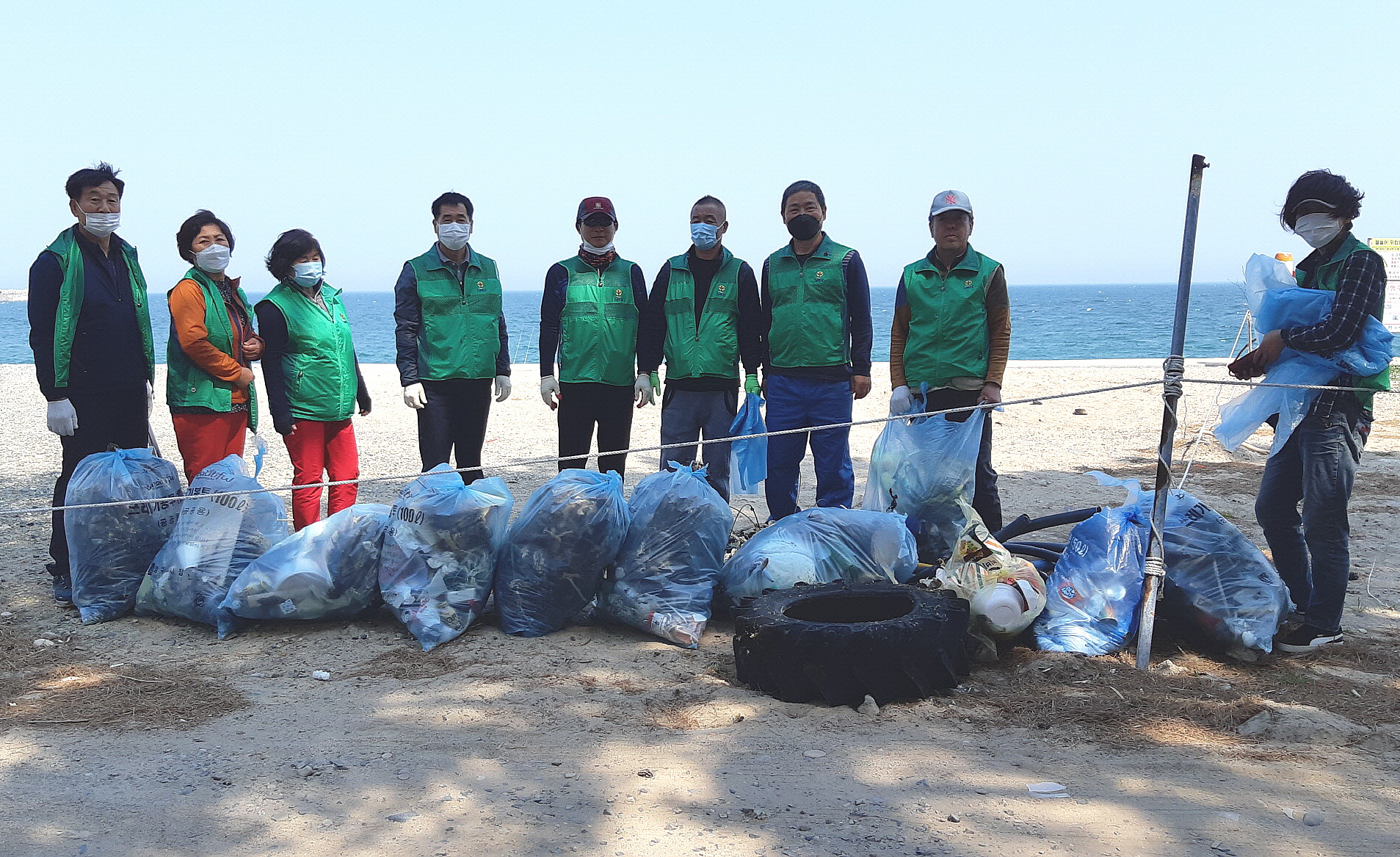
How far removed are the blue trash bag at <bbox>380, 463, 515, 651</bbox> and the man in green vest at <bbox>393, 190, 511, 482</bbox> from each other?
3.27 feet

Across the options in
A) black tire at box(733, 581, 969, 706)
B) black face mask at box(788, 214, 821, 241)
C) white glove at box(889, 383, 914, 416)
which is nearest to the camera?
black tire at box(733, 581, 969, 706)

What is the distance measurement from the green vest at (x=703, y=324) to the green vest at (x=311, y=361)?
147 centimetres

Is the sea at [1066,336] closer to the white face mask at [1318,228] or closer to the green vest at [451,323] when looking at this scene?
the green vest at [451,323]

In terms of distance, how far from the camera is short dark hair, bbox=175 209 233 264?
4570mm

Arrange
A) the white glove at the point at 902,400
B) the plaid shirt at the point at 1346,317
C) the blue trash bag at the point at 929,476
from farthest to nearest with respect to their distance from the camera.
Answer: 1. the white glove at the point at 902,400
2. the blue trash bag at the point at 929,476
3. the plaid shirt at the point at 1346,317

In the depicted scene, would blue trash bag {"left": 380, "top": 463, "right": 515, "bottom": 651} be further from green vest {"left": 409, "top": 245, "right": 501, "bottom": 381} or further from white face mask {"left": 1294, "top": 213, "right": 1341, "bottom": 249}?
white face mask {"left": 1294, "top": 213, "right": 1341, "bottom": 249}

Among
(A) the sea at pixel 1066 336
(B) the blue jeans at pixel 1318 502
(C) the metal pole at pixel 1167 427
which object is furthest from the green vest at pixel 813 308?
(A) the sea at pixel 1066 336

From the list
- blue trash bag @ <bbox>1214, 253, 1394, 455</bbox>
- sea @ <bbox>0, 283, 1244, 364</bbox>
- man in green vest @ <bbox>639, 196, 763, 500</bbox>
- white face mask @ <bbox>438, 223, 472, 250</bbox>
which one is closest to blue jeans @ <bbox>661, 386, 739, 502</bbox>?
man in green vest @ <bbox>639, 196, 763, 500</bbox>

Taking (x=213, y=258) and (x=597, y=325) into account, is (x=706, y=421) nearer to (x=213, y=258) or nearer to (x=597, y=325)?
(x=597, y=325)

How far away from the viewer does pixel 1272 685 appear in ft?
11.0

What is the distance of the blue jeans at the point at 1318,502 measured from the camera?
3561mm

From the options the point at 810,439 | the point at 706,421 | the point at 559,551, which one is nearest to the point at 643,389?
the point at 706,421

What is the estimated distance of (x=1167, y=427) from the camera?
3590mm

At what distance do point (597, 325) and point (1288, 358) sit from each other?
9.39ft
